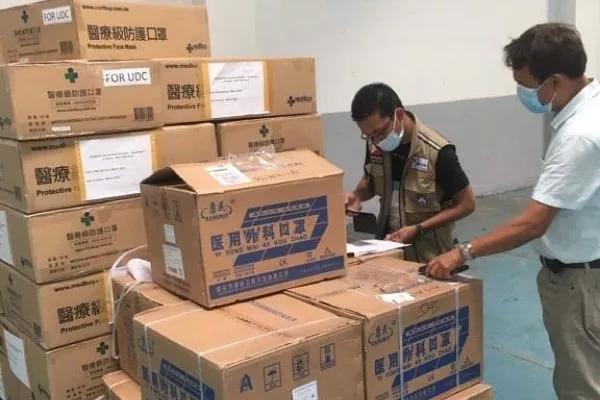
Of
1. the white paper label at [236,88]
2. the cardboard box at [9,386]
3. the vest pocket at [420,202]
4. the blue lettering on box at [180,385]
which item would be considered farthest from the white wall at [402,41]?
the blue lettering on box at [180,385]

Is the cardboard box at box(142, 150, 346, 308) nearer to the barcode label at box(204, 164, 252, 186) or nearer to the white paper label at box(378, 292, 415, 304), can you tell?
the barcode label at box(204, 164, 252, 186)

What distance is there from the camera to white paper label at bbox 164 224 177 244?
1661mm

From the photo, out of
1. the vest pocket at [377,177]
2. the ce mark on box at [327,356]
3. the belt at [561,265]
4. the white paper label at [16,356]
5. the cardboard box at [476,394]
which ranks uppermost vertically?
the vest pocket at [377,177]

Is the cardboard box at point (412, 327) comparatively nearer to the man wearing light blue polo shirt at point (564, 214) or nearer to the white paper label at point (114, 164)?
the man wearing light blue polo shirt at point (564, 214)

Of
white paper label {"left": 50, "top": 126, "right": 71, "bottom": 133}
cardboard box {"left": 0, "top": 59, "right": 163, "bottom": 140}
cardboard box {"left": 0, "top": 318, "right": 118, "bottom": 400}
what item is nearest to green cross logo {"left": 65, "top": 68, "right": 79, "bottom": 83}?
cardboard box {"left": 0, "top": 59, "right": 163, "bottom": 140}

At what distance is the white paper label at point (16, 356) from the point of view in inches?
85.4

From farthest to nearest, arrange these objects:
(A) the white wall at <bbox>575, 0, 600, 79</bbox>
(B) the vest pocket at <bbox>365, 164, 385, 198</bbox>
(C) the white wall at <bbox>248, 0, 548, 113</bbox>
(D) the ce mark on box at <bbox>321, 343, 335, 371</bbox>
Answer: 1. (A) the white wall at <bbox>575, 0, 600, 79</bbox>
2. (C) the white wall at <bbox>248, 0, 548, 113</bbox>
3. (B) the vest pocket at <bbox>365, 164, 385, 198</bbox>
4. (D) the ce mark on box at <bbox>321, 343, 335, 371</bbox>

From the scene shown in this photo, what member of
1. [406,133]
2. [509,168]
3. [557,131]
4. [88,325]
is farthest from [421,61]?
[88,325]

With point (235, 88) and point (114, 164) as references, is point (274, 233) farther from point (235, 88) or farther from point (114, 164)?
point (235, 88)

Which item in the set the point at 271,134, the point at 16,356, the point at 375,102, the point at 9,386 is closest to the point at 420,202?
the point at 375,102

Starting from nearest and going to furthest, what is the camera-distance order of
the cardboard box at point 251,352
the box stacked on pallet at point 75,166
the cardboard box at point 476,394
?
the cardboard box at point 251,352
the cardboard box at point 476,394
the box stacked on pallet at point 75,166

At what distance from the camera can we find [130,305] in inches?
73.5

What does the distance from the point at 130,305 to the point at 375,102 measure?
1109 mm

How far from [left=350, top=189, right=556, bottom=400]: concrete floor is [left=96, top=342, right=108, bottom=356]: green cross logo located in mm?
1079
